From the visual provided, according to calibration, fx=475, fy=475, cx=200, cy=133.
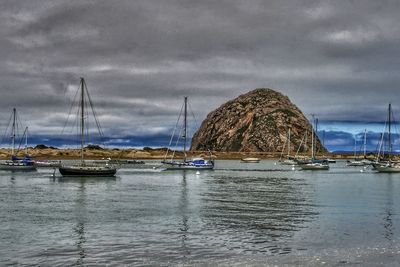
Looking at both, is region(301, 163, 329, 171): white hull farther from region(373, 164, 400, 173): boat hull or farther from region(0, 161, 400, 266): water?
region(0, 161, 400, 266): water

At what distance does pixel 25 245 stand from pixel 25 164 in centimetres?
11505

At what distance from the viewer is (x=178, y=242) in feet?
93.9

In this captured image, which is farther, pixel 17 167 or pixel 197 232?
pixel 17 167

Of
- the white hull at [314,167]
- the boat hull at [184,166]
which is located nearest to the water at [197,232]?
the boat hull at [184,166]

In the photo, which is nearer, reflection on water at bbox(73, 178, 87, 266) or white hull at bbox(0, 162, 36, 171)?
reflection on water at bbox(73, 178, 87, 266)

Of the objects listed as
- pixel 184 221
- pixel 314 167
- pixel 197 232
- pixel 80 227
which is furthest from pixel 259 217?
pixel 314 167

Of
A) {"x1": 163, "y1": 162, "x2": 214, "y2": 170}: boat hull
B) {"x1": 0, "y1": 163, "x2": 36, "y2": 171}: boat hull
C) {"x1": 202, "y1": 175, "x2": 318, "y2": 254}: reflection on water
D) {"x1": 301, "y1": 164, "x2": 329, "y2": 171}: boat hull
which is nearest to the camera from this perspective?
{"x1": 202, "y1": 175, "x2": 318, "y2": 254}: reflection on water

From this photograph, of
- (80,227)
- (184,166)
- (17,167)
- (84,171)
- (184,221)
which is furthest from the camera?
(184,166)

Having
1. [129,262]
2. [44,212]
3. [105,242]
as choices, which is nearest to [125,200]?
[44,212]

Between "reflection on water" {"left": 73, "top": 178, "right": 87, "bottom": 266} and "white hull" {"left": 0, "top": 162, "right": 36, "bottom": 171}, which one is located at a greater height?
"white hull" {"left": 0, "top": 162, "right": 36, "bottom": 171}

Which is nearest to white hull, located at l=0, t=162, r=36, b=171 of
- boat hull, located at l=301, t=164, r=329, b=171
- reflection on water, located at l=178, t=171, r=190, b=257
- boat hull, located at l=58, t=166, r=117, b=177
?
boat hull, located at l=58, t=166, r=117, b=177

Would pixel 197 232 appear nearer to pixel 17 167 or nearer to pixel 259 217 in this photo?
pixel 259 217

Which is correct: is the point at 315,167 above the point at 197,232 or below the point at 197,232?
above

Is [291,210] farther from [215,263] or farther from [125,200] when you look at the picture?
[215,263]
